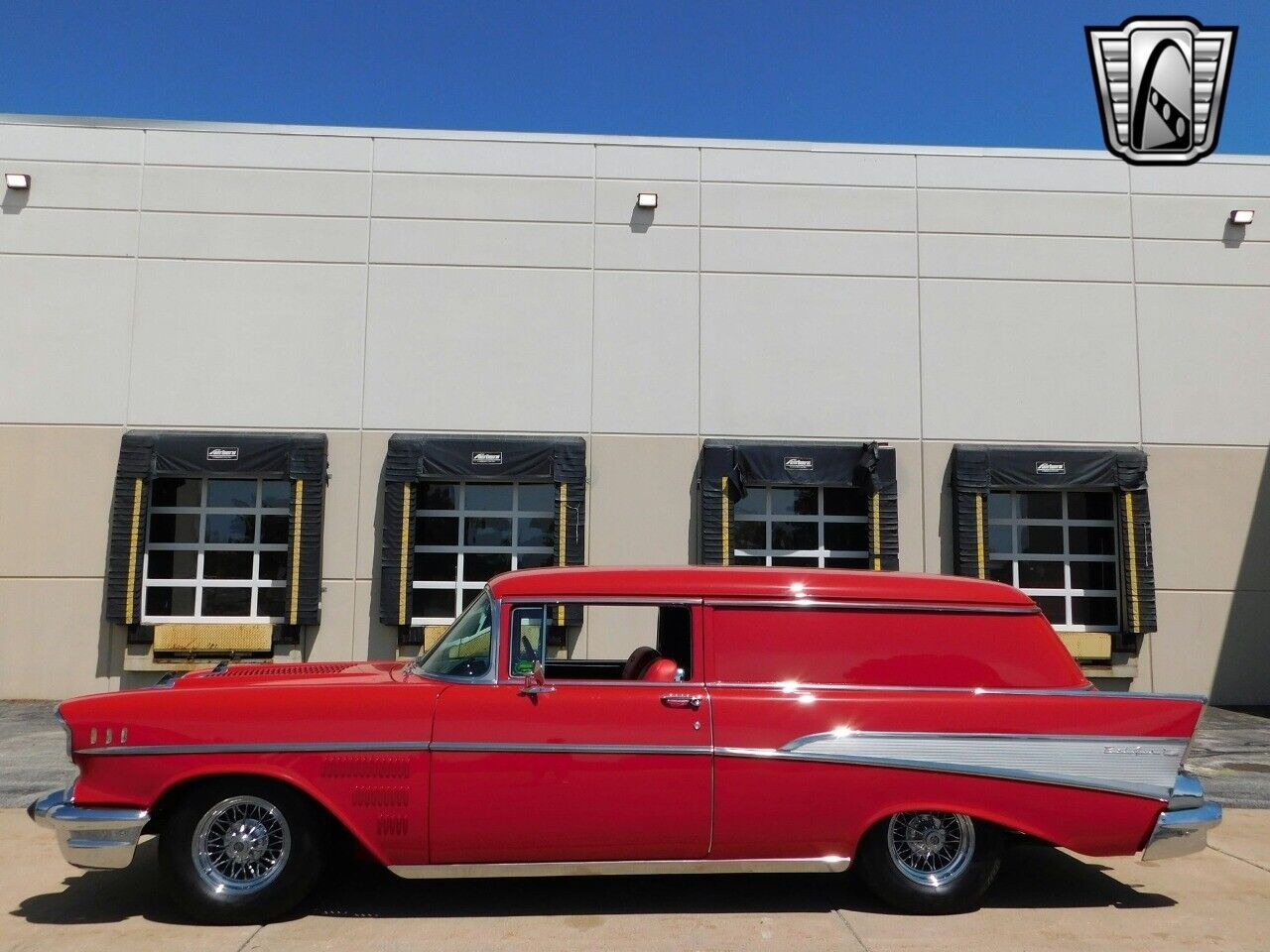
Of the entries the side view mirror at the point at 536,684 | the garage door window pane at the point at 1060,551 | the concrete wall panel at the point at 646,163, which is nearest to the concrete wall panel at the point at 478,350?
the concrete wall panel at the point at 646,163

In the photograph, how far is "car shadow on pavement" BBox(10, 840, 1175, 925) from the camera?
16.5ft

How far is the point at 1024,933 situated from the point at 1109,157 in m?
11.1

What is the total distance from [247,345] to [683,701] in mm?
9143

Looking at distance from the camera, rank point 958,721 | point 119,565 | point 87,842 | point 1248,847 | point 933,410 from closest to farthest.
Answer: point 87,842
point 958,721
point 1248,847
point 119,565
point 933,410

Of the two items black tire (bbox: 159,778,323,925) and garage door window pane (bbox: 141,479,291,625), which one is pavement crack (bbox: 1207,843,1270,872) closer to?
black tire (bbox: 159,778,323,925)

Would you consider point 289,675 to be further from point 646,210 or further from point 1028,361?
point 1028,361

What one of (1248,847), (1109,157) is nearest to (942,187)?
(1109,157)

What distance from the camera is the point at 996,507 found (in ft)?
41.7

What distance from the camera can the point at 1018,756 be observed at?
5000 millimetres

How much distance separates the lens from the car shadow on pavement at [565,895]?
16.5 ft

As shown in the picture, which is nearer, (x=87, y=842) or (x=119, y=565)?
(x=87, y=842)

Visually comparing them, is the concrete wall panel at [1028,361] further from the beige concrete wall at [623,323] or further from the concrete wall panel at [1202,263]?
the concrete wall panel at [1202,263]

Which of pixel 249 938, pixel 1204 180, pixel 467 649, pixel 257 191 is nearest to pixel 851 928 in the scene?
pixel 467 649

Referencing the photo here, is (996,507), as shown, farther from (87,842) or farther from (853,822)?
(87,842)
